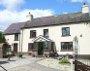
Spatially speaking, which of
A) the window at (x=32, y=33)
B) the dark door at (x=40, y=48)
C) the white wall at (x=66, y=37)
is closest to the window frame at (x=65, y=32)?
the white wall at (x=66, y=37)

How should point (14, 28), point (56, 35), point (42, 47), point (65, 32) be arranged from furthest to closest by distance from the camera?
point (14, 28) < point (42, 47) < point (56, 35) < point (65, 32)

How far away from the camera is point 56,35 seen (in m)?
42.4

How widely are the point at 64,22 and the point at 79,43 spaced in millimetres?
5238

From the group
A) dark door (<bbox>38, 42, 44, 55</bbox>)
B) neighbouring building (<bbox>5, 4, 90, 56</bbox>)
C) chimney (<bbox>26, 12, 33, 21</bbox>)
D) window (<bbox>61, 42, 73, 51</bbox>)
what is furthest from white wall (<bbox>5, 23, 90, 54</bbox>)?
chimney (<bbox>26, 12, 33, 21</bbox>)

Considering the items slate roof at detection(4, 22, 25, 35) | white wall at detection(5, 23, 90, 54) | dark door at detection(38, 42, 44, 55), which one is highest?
slate roof at detection(4, 22, 25, 35)

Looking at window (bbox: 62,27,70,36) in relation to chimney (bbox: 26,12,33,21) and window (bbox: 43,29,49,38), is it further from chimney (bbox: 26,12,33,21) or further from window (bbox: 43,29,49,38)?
chimney (bbox: 26,12,33,21)

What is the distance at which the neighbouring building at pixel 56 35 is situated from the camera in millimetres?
39344

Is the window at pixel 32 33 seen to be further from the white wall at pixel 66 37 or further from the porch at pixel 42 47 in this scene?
the porch at pixel 42 47

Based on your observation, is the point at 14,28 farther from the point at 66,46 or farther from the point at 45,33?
the point at 66,46

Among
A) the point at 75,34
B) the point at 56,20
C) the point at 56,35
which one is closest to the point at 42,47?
the point at 56,35

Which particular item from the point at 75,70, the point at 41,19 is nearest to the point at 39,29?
the point at 41,19

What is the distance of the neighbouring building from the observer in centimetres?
3934

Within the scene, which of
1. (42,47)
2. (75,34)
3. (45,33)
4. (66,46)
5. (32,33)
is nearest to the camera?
(75,34)

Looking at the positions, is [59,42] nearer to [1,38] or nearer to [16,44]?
[16,44]
